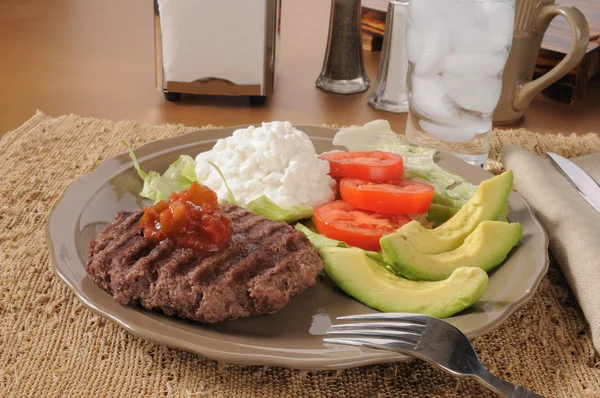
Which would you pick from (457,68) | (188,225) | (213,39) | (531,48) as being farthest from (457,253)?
(213,39)

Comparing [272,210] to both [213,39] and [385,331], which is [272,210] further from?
[213,39]

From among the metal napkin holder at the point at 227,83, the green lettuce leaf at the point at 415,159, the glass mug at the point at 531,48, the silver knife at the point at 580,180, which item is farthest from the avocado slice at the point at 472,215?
the metal napkin holder at the point at 227,83

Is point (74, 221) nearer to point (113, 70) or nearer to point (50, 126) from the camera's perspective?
point (50, 126)

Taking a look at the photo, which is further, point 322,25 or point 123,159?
point 322,25

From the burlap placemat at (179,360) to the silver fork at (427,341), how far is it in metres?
0.10

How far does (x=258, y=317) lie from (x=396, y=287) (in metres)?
0.29

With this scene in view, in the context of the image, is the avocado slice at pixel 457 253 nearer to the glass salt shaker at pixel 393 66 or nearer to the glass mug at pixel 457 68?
the glass mug at pixel 457 68

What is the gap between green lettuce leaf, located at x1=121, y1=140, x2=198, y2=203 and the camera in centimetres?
Answer: 180

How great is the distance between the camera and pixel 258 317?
1345 mm

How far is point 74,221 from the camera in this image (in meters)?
1.59

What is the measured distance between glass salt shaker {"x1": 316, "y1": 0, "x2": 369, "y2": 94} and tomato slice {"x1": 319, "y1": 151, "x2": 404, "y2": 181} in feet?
3.28

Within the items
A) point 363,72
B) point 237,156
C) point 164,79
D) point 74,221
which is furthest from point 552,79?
point 74,221

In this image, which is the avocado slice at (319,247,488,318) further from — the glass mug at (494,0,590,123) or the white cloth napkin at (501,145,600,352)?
the glass mug at (494,0,590,123)

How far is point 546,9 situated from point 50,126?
1.81 metres
